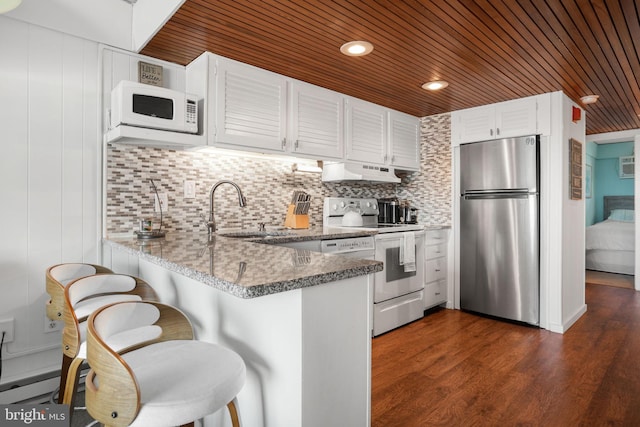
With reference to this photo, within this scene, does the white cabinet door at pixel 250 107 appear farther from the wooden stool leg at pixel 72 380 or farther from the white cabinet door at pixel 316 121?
the wooden stool leg at pixel 72 380

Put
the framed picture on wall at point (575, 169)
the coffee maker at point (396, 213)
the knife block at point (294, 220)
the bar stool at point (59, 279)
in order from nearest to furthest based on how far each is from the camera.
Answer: the bar stool at point (59, 279), the knife block at point (294, 220), the framed picture on wall at point (575, 169), the coffee maker at point (396, 213)

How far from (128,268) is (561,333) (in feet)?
11.6

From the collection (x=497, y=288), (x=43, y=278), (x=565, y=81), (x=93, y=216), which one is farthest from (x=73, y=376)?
(x=565, y=81)

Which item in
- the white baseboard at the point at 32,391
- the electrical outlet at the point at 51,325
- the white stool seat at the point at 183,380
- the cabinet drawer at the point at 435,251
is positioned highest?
the cabinet drawer at the point at 435,251

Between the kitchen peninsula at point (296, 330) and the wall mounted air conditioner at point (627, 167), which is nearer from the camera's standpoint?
the kitchen peninsula at point (296, 330)

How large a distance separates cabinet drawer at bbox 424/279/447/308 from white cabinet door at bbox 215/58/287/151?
2081 mm

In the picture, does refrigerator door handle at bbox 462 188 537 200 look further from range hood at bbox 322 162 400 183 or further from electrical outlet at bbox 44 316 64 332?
electrical outlet at bbox 44 316 64 332

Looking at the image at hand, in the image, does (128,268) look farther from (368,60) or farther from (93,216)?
(368,60)

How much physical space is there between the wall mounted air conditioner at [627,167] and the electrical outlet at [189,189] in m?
7.96

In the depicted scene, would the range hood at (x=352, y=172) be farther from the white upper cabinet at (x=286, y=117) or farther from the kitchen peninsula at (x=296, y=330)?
the kitchen peninsula at (x=296, y=330)

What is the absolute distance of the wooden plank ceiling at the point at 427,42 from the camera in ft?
6.39

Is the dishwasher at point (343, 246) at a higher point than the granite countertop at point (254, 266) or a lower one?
lower

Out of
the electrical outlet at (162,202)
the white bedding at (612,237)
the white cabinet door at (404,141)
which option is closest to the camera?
the electrical outlet at (162,202)

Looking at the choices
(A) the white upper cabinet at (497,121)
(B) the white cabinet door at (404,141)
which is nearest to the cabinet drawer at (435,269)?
(B) the white cabinet door at (404,141)
